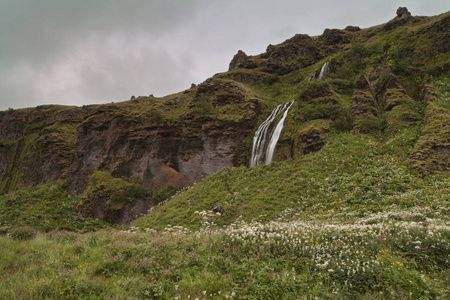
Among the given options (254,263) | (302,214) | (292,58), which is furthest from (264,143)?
(292,58)

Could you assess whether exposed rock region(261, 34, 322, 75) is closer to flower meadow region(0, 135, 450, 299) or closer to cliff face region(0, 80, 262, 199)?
cliff face region(0, 80, 262, 199)

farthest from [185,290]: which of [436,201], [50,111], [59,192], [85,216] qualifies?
[50,111]

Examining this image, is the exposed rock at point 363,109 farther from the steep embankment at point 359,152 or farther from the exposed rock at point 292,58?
the exposed rock at point 292,58

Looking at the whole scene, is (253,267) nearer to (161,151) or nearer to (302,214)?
(302,214)

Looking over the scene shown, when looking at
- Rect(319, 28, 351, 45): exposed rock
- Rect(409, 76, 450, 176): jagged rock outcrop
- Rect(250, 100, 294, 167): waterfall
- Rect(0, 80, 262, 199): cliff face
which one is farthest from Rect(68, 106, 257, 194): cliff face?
Rect(319, 28, 351, 45): exposed rock

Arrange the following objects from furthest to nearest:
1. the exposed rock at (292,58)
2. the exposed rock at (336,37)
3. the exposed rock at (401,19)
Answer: the exposed rock at (336,37) → the exposed rock at (292,58) → the exposed rock at (401,19)

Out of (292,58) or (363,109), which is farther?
(292,58)

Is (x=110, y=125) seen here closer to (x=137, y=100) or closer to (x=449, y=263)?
(x=137, y=100)

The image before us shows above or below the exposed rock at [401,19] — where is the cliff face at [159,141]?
below

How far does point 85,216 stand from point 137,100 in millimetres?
30759

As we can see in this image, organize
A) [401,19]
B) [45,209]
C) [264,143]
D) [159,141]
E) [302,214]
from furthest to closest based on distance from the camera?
1. [401,19]
2. [159,141]
3. [45,209]
4. [264,143]
5. [302,214]

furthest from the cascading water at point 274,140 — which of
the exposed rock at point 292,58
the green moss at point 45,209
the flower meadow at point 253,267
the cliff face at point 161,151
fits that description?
the exposed rock at point 292,58

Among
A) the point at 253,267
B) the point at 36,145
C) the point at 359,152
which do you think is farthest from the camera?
the point at 36,145

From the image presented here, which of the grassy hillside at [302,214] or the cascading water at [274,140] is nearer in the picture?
the grassy hillside at [302,214]
